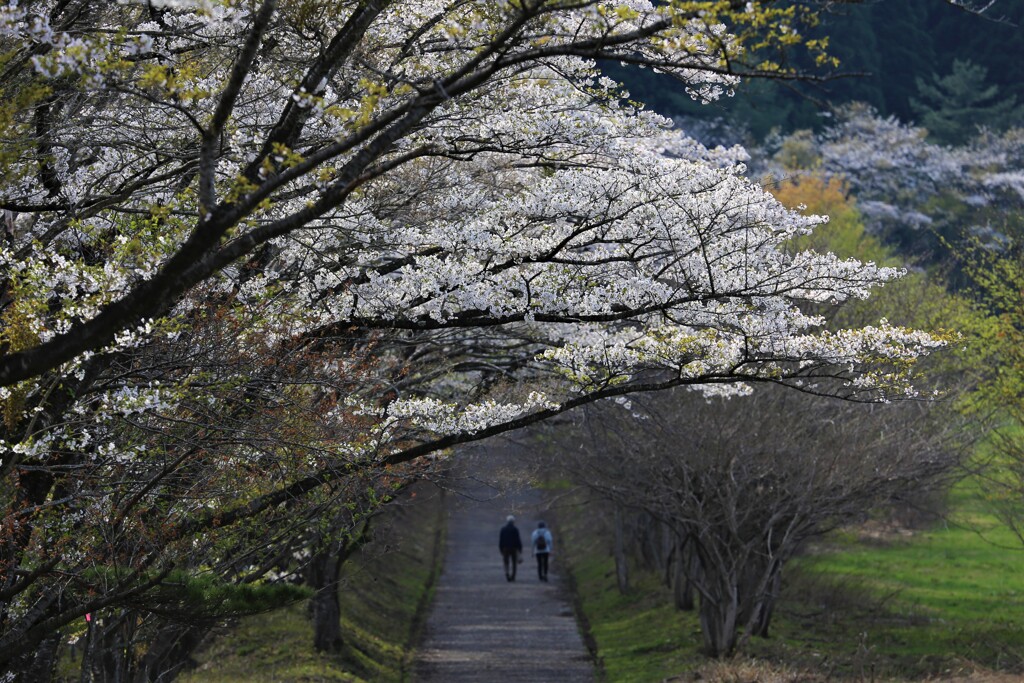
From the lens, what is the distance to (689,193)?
31.8 ft

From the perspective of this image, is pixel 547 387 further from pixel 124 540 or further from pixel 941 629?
pixel 941 629

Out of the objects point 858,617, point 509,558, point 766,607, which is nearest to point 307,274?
point 766,607

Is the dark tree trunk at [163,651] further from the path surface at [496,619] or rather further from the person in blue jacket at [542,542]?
the person in blue jacket at [542,542]

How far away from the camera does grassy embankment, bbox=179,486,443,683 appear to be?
16.5 metres

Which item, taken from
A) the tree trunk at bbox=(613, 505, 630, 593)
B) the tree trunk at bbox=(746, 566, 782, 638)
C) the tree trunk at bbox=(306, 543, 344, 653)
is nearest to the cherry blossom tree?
the tree trunk at bbox=(306, 543, 344, 653)

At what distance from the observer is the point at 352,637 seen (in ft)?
61.9

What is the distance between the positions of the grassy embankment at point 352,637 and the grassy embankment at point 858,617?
3.37 meters

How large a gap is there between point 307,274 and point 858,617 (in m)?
13.9

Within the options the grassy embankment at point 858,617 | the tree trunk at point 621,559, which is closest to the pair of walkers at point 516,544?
the grassy embankment at point 858,617

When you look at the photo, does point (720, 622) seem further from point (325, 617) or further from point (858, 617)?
point (325, 617)

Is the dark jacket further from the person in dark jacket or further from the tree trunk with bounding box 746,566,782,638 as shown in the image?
the tree trunk with bounding box 746,566,782,638

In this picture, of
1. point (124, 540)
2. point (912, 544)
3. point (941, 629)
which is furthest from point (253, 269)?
point (912, 544)

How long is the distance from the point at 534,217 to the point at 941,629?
13.7m

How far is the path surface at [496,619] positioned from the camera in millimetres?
14927
